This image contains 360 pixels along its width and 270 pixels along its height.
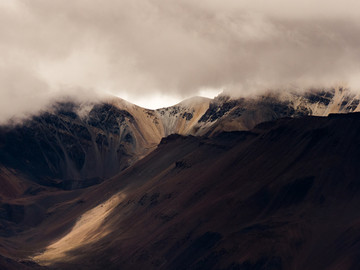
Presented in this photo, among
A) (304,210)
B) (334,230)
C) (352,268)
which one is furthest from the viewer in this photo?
(304,210)

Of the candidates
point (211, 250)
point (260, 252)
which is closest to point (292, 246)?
point (260, 252)

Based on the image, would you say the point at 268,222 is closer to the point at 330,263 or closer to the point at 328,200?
the point at 328,200

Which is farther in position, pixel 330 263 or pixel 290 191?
pixel 290 191

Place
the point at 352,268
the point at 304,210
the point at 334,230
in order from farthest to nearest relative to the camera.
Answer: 1. the point at 304,210
2. the point at 334,230
3. the point at 352,268

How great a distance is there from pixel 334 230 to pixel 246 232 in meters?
22.1

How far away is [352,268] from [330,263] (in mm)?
9203

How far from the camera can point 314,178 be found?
198500 mm

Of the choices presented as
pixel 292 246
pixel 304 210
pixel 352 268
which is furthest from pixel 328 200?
pixel 352 268

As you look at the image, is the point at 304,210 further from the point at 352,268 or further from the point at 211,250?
the point at 352,268

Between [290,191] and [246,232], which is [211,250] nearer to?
[246,232]

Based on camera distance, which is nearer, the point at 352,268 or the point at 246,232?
the point at 352,268

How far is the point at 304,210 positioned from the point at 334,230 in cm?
1486

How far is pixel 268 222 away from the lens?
190m

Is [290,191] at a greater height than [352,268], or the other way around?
[290,191]
